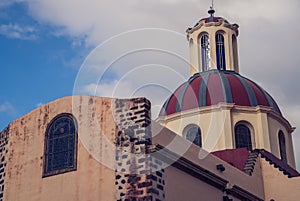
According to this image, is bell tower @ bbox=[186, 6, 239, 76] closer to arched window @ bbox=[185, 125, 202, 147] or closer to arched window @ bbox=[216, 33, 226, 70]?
arched window @ bbox=[216, 33, 226, 70]

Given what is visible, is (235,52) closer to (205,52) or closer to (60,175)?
(205,52)

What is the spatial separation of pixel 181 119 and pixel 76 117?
377 inches

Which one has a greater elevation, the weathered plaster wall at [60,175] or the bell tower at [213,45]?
the bell tower at [213,45]

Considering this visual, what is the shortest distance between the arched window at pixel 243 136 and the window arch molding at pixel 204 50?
15.4 feet

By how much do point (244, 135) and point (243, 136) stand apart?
3.2 inches

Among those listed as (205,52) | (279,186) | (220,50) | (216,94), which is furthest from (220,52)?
(279,186)

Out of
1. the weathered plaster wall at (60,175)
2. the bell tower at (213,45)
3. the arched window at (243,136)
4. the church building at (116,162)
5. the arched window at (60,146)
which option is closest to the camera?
the church building at (116,162)

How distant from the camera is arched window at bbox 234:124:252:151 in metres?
26.3

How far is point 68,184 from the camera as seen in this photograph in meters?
17.0

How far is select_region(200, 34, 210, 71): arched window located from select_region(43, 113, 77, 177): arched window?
1349cm

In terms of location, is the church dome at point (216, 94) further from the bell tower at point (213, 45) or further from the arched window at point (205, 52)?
the arched window at point (205, 52)

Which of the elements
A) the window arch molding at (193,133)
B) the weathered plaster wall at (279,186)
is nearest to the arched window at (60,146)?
the weathered plaster wall at (279,186)

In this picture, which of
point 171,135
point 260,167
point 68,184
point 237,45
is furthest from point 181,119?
point 68,184

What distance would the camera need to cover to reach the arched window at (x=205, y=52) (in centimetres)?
3042
